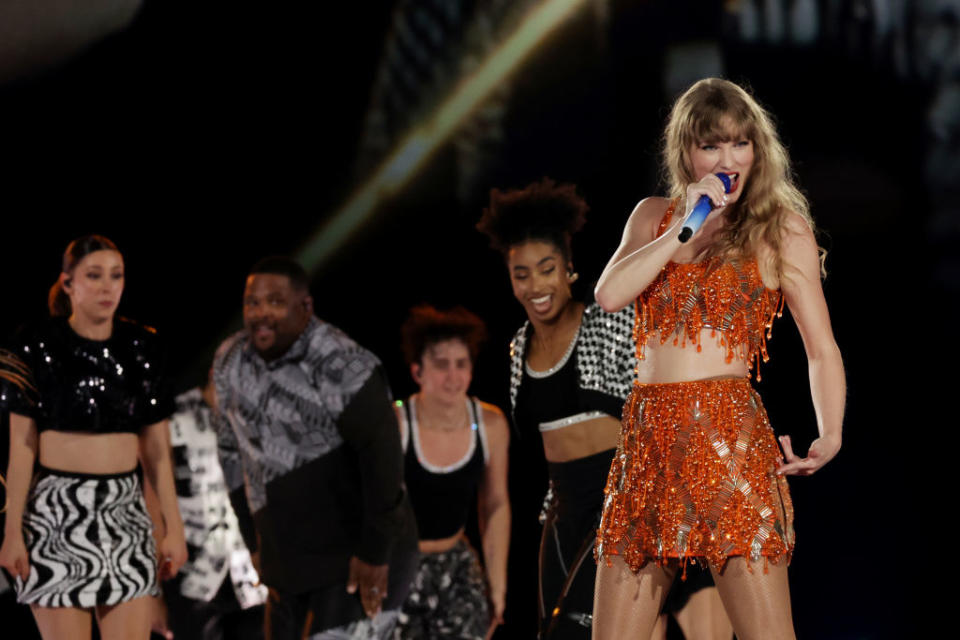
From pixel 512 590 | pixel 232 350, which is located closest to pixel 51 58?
pixel 232 350

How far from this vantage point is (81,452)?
3711mm

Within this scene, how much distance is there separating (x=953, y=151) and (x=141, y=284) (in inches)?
143

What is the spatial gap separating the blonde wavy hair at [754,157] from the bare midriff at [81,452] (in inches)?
88.4

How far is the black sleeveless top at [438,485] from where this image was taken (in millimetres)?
4785

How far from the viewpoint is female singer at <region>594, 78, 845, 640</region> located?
2266mm

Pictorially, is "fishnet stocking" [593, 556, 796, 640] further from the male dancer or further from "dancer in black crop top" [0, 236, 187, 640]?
"dancer in black crop top" [0, 236, 187, 640]

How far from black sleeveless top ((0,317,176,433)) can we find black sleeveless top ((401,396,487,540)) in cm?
125

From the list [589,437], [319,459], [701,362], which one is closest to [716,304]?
[701,362]

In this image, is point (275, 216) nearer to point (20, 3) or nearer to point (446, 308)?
point (446, 308)

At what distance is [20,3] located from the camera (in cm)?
500

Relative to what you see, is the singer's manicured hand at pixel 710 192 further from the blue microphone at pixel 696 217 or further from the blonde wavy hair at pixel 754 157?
the blonde wavy hair at pixel 754 157

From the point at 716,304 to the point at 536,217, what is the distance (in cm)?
148

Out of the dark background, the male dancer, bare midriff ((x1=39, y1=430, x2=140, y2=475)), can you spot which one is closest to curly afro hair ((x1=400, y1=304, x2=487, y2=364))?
the dark background

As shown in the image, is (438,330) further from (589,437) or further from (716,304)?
(716,304)
